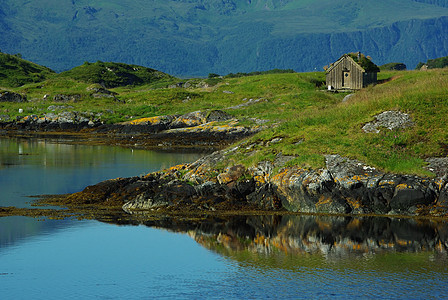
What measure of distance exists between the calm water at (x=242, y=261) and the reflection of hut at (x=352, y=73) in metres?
58.9

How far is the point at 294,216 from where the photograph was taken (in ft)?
93.5

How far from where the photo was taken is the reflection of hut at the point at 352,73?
276 ft

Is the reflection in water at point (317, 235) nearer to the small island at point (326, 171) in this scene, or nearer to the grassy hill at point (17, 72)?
the small island at point (326, 171)

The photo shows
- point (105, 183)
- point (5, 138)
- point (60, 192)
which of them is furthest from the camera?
point (5, 138)

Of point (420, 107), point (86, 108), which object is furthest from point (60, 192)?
point (86, 108)

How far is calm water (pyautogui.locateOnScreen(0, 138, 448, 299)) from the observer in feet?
61.6

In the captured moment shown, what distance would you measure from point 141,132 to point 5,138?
49.1 ft

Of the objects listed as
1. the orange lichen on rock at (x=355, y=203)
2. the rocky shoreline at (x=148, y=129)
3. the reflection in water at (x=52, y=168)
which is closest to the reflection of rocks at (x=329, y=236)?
the orange lichen on rock at (x=355, y=203)

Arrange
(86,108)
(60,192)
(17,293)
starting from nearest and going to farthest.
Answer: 1. (17,293)
2. (60,192)
3. (86,108)

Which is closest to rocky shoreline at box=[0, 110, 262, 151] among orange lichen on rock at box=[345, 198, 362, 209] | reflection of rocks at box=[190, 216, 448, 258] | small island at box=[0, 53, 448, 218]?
small island at box=[0, 53, 448, 218]

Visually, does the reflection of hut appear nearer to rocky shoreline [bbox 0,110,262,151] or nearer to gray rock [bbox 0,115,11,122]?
rocky shoreline [bbox 0,110,262,151]

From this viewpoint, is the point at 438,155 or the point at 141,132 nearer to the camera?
the point at 438,155

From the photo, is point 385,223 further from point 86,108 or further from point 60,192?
point 86,108

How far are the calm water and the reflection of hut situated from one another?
193ft
